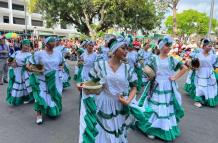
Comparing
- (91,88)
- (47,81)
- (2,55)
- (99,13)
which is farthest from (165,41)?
(99,13)

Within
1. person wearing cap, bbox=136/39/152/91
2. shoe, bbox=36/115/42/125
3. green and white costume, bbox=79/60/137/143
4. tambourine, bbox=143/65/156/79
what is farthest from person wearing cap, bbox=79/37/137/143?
person wearing cap, bbox=136/39/152/91

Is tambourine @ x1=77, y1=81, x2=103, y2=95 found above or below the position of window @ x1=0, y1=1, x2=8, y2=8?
below

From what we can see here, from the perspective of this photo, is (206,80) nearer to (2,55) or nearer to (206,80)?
(206,80)

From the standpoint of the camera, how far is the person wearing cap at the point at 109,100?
3.51 meters

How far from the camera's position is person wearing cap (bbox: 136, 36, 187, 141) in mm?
4926

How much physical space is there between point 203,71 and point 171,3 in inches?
755

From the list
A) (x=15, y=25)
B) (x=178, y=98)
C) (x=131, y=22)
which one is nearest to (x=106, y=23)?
(x=131, y=22)

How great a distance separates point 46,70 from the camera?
5.93m

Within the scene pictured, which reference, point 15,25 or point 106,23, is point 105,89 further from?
point 15,25

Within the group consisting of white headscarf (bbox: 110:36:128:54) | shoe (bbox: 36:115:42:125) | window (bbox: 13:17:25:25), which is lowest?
shoe (bbox: 36:115:42:125)

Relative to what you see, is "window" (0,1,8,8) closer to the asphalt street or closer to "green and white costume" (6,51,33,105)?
"green and white costume" (6,51,33,105)

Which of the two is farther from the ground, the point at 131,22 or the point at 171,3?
the point at 171,3

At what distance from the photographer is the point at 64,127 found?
578 centimetres

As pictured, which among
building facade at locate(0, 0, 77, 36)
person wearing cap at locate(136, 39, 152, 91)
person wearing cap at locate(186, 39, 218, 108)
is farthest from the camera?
building facade at locate(0, 0, 77, 36)
